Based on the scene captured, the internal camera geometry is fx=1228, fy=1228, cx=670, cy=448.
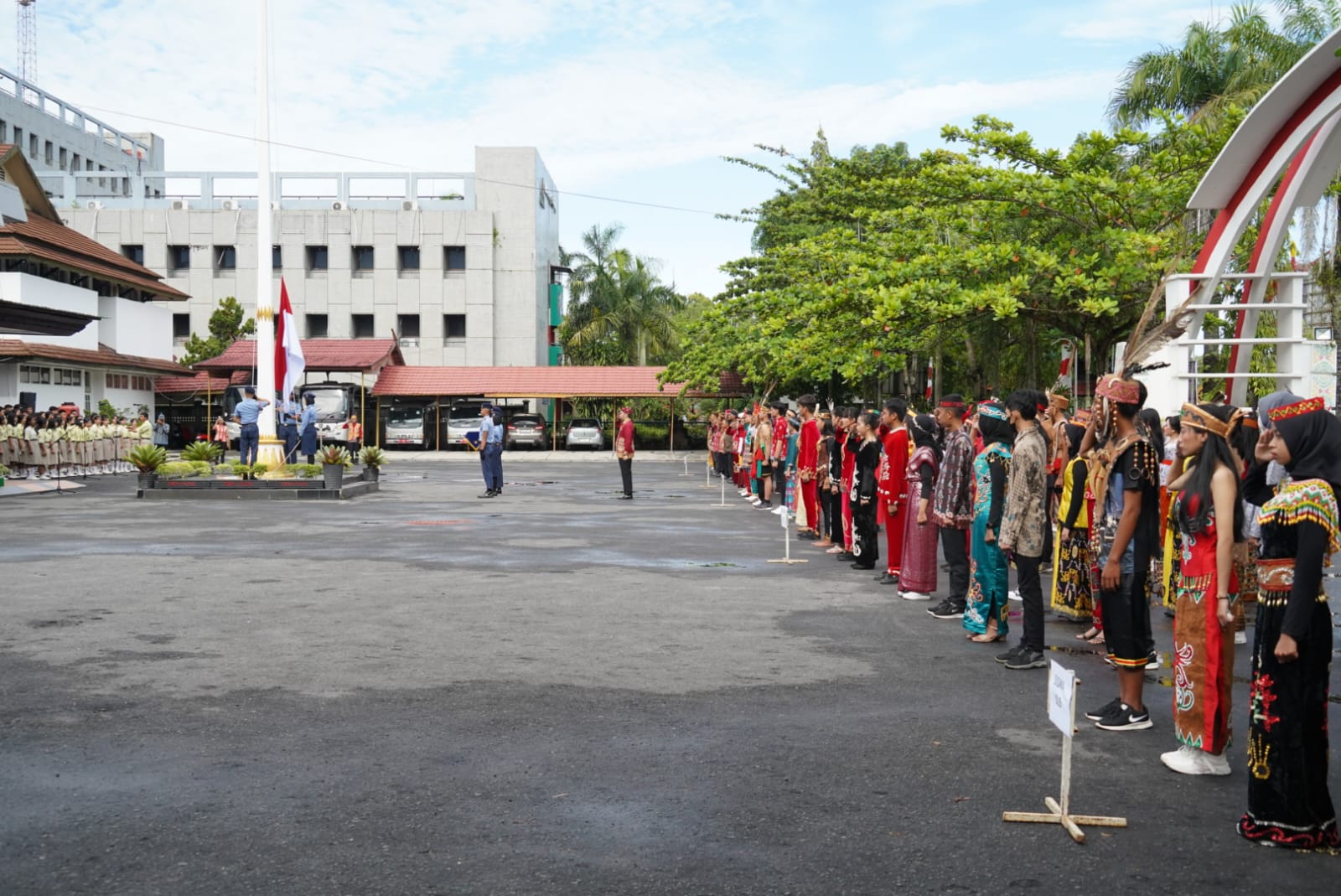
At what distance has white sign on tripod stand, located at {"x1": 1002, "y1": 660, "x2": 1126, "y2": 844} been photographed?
4.97 m

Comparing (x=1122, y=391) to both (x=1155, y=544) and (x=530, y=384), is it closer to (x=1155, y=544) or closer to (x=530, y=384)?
(x=1155, y=544)

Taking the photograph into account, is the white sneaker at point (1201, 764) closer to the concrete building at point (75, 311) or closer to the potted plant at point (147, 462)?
the potted plant at point (147, 462)

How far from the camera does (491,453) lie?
2489cm

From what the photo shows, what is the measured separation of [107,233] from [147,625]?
58.5 metres

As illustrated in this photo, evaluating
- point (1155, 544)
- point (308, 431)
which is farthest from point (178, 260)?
point (1155, 544)

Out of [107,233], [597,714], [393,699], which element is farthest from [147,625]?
[107,233]

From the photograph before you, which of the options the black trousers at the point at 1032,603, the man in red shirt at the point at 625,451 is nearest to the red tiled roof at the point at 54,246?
the man in red shirt at the point at 625,451

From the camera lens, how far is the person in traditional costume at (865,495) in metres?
13.0

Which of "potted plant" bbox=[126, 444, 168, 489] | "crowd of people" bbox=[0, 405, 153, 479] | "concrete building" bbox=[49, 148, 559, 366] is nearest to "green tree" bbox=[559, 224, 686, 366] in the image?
"concrete building" bbox=[49, 148, 559, 366]

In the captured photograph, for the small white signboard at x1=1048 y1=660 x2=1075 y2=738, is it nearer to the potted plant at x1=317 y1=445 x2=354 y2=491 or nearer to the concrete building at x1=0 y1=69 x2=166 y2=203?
the potted plant at x1=317 y1=445 x2=354 y2=491

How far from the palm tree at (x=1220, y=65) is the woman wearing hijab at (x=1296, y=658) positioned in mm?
29029

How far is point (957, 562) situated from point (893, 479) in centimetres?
197

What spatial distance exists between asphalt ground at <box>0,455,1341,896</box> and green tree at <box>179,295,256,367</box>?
44.6m

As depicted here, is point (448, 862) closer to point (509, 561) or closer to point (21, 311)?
point (509, 561)
